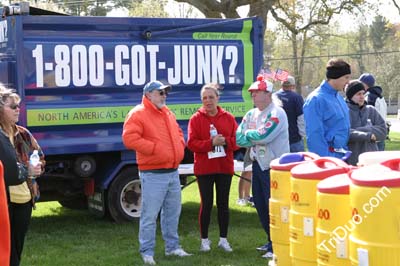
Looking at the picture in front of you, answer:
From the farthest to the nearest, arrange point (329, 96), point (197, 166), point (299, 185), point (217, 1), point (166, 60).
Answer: point (217, 1)
point (166, 60)
point (197, 166)
point (329, 96)
point (299, 185)

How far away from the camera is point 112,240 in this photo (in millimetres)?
8297

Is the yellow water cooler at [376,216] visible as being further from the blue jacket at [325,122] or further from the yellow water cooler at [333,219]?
the blue jacket at [325,122]

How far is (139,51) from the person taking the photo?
352 inches

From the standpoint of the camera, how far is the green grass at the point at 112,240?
7.28 m

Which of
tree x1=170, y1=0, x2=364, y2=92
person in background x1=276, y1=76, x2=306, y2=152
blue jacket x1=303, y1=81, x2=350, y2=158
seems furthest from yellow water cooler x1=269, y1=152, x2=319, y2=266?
tree x1=170, y1=0, x2=364, y2=92

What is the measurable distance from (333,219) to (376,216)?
48 centimetres

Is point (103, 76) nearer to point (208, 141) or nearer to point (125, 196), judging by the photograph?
point (125, 196)

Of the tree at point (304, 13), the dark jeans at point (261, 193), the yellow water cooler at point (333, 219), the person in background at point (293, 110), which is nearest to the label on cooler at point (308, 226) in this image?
the yellow water cooler at point (333, 219)

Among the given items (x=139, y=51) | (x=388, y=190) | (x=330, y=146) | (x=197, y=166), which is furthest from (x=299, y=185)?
(x=139, y=51)

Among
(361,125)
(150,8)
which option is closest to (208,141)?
(361,125)

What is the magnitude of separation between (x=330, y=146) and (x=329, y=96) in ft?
1.49

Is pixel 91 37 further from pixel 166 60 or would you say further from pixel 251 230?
pixel 251 230

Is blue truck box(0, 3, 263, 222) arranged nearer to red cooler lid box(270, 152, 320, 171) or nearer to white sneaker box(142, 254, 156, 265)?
white sneaker box(142, 254, 156, 265)

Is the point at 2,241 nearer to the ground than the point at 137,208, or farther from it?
farther from it
